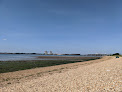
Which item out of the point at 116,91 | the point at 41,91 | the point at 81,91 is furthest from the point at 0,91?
the point at 116,91

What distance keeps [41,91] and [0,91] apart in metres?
3.57

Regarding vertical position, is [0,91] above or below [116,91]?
below

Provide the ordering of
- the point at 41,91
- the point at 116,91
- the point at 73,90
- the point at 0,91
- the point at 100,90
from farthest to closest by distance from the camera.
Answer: the point at 0,91
the point at 41,91
the point at 73,90
the point at 100,90
the point at 116,91

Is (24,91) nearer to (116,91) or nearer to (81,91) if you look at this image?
(81,91)

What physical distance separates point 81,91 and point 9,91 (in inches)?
225

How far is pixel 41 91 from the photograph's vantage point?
25.7 ft

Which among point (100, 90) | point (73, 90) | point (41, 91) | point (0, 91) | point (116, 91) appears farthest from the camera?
point (0, 91)

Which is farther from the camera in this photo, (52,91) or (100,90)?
(52,91)

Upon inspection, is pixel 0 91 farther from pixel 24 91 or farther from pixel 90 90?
pixel 90 90

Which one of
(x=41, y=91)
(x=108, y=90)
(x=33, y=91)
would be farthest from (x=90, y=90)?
(x=33, y=91)

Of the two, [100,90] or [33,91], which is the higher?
[100,90]

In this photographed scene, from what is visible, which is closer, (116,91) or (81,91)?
(116,91)

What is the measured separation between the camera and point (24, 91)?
8039mm

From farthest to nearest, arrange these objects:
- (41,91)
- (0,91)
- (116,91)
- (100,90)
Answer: (0,91) → (41,91) → (100,90) → (116,91)
